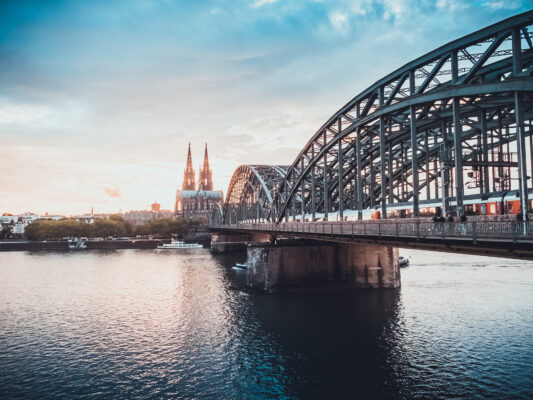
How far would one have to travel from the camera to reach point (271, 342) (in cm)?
2975

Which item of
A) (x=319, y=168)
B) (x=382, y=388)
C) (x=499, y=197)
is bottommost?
(x=382, y=388)

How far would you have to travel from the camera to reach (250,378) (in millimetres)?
23500

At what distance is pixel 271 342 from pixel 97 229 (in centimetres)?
13851

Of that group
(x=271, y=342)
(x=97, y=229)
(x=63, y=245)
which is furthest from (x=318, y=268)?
(x=97, y=229)

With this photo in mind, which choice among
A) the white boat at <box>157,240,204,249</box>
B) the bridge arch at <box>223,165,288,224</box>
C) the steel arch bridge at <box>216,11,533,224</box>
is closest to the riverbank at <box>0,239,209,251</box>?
the white boat at <box>157,240,204,249</box>

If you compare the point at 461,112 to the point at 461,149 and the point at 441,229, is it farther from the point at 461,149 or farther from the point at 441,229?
the point at 441,229

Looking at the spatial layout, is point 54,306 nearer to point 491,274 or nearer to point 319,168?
point 319,168

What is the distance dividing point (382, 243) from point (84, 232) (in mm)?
140251

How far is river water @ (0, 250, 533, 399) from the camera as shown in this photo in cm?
2217

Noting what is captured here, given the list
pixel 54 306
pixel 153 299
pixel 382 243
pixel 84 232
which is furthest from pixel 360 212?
pixel 84 232

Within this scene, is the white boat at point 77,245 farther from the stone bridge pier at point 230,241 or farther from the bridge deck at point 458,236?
the bridge deck at point 458,236

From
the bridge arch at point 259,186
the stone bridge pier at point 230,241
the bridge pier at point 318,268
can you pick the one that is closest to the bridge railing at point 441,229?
the bridge pier at point 318,268

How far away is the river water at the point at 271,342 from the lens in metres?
22.2

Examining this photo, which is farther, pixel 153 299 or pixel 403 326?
pixel 153 299
